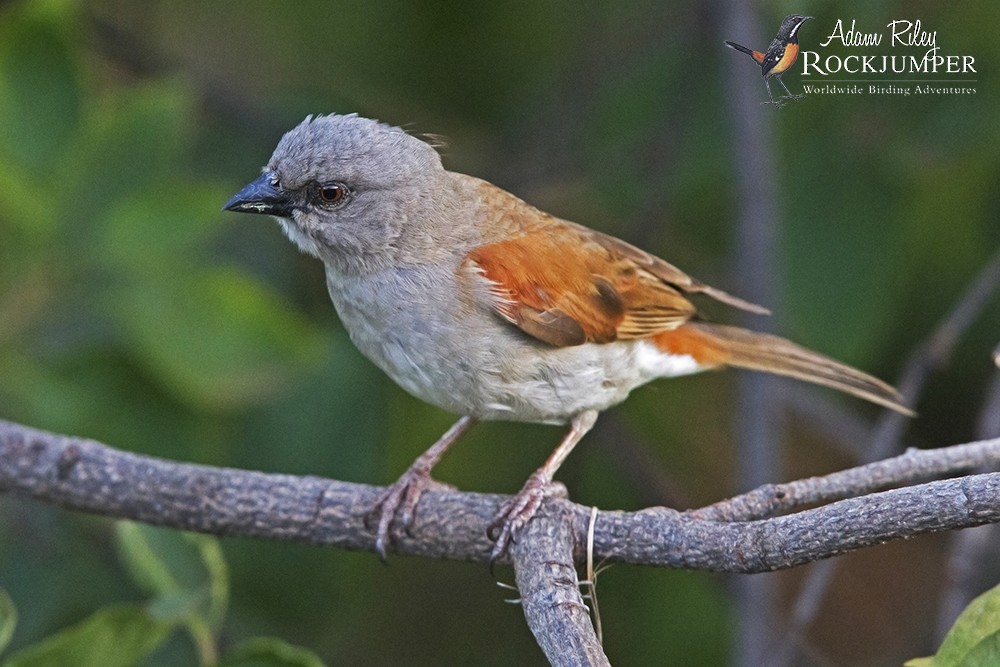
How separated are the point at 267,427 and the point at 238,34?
238cm

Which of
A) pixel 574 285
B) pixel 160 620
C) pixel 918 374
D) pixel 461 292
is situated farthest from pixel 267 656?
pixel 918 374

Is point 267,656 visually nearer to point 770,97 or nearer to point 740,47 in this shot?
point 740,47

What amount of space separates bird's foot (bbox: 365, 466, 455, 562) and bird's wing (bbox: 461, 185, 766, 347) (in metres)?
0.67

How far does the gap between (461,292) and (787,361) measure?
1411mm

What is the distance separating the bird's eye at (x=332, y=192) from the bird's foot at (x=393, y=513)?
1.02 m

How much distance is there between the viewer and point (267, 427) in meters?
5.09

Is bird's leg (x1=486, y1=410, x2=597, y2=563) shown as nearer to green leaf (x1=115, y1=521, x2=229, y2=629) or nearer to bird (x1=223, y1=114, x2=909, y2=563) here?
bird (x1=223, y1=114, x2=909, y2=563)

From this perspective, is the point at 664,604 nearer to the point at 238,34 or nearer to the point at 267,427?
the point at 267,427

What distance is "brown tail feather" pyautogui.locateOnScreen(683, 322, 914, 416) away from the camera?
4.38 m

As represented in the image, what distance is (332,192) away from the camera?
4.04 metres

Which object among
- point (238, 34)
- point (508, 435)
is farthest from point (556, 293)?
point (238, 34)

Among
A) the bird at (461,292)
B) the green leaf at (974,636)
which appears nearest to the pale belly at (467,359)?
the bird at (461,292)

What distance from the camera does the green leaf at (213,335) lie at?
4.29 meters

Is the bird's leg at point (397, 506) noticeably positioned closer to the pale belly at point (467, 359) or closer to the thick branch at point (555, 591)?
the pale belly at point (467, 359)
